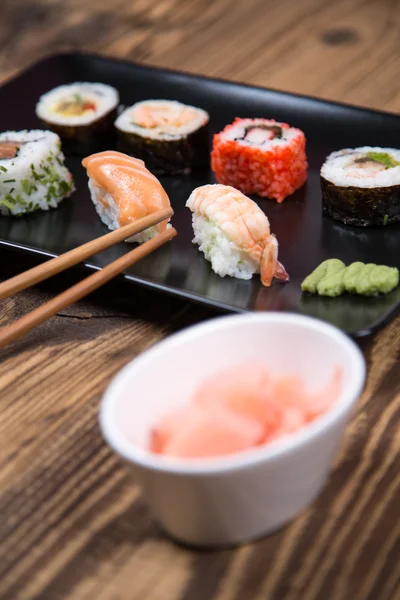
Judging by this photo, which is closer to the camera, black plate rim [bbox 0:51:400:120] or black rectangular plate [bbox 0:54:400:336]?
black rectangular plate [bbox 0:54:400:336]

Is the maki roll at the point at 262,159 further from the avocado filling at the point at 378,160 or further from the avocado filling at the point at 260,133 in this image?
the avocado filling at the point at 378,160

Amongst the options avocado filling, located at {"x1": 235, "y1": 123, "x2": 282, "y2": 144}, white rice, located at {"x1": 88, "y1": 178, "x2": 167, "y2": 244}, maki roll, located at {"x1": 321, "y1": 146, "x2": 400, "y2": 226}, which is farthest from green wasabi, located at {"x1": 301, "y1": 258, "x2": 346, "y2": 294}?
avocado filling, located at {"x1": 235, "y1": 123, "x2": 282, "y2": 144}

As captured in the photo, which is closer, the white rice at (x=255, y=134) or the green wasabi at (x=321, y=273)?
the green wasabi at (x=321, y=273)

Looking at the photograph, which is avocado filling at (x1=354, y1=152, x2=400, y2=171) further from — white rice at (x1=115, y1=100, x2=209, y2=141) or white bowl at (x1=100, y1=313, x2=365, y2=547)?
white bowl at (x1=100, y1=313, x2=365, y2=547)

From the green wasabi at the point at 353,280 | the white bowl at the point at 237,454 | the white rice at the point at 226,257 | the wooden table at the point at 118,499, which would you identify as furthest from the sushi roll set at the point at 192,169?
the white bowl at the point at 237,454

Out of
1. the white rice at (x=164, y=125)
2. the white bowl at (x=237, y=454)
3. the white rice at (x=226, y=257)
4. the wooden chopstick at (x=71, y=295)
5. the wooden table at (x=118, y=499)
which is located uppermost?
the white bowl at (x=237, y=454)

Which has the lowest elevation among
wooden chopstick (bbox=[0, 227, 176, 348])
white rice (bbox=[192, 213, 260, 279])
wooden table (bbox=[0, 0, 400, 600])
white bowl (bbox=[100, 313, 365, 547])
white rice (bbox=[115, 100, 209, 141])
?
wooden table (bbox=[0, 0, 400, 600])

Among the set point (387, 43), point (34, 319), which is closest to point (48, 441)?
point (34, 319)
